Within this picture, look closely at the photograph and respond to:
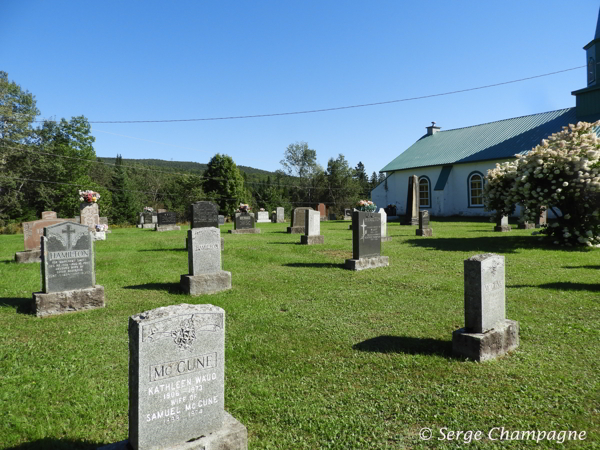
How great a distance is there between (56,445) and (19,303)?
A: 4778 millimetres

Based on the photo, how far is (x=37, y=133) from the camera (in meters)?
38.0

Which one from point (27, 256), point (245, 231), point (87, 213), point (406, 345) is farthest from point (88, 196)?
point (406, 345)

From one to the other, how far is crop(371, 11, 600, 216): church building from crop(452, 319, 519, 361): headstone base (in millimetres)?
26763

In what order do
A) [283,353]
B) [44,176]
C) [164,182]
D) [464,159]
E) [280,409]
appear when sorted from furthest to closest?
[164,182] < [44,176] < [464,159] < [283,353] < [280,409]

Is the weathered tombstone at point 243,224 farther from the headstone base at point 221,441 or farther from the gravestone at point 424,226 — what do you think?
the headstone base at point 221,441

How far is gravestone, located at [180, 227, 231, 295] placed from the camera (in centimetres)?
728

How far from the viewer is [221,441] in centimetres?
255

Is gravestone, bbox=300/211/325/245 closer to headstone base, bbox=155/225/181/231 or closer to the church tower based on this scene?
headstone base, bbox=155/225/181/231

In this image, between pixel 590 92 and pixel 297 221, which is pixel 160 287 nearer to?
pixel 297 221

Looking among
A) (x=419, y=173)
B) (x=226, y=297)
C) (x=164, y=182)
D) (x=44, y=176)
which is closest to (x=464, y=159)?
(x=419, y=173)

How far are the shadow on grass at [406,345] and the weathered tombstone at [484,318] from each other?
199mm

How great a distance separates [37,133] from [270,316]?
41.5 m

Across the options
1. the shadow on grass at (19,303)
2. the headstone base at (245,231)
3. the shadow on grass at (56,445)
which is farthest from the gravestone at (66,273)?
the headstone base at (245,231)

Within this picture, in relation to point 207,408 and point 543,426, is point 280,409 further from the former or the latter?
point 543,426
